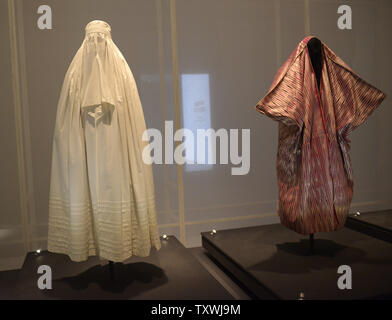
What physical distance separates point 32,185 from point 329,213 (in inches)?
89.3

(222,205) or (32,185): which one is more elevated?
(32,185)

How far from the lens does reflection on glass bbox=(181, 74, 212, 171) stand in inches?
135

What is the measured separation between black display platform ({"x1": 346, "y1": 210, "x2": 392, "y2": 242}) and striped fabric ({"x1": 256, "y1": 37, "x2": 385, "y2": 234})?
0.80 meters

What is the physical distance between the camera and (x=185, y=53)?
3402 millimetres

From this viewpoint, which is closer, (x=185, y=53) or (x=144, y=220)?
(x=144, y=220)

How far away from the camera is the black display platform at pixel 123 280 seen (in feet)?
7.23

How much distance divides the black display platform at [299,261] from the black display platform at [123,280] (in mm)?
225

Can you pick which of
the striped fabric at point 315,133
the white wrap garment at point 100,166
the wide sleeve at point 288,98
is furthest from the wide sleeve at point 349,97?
the white wrap garment at point 100,166

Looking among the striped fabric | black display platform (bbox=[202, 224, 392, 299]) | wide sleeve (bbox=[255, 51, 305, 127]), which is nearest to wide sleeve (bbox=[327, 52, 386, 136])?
the striped fabric

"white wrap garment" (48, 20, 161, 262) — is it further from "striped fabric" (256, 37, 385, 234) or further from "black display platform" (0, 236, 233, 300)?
"striped fabric" (256, 37, 385, 234)

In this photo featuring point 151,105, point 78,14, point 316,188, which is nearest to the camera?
point 316,188
